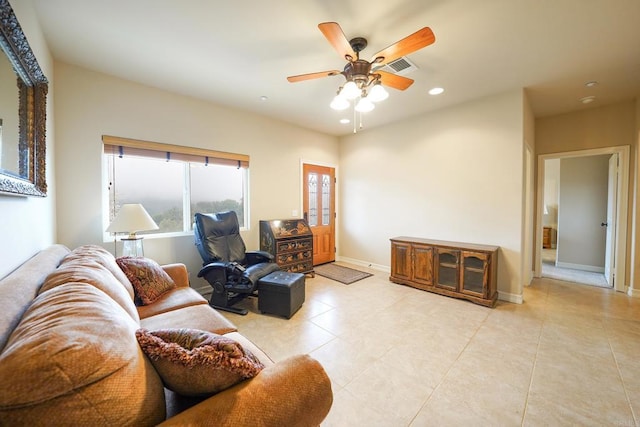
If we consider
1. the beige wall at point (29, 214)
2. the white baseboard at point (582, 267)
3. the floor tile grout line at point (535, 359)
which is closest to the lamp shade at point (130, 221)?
the beige wall at point (29, 214)

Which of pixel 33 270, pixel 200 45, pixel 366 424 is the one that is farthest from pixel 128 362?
pixel 200 45

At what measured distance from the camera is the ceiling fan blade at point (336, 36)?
1.61 m

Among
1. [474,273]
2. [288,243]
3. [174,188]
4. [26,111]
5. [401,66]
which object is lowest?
[474,273]

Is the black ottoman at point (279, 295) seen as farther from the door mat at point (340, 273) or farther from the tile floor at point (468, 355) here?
the door mat at point (340, 273)

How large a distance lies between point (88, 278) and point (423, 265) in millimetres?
3565

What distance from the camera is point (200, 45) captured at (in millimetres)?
2264

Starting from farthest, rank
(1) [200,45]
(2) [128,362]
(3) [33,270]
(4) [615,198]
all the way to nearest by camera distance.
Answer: (4) [615,198]
(1) [200,45]
(3) [33,270]
(2) [128,362]

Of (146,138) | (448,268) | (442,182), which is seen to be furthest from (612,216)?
(146,138)

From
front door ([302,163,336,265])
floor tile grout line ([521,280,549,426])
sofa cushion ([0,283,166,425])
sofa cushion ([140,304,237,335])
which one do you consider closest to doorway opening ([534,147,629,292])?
floor tile grout line ([521,280,549,426])

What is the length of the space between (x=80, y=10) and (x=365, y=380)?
343 centimetres

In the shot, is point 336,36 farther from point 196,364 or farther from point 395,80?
point 196,364

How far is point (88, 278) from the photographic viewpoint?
121cm

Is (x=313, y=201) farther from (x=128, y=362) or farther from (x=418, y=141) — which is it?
(x=128, y=362)

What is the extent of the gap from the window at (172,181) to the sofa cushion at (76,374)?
8.75 feet
